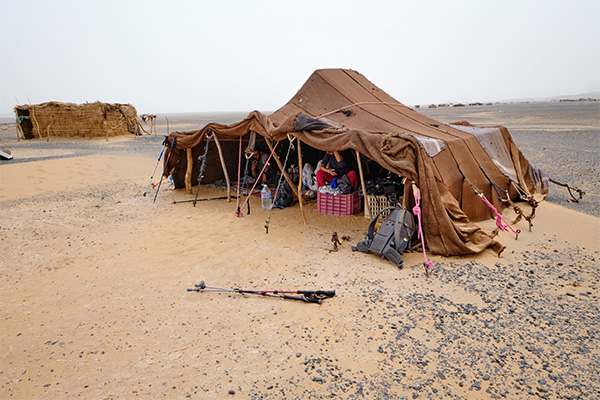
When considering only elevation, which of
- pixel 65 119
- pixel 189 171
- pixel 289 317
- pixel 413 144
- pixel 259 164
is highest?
pixel 65 119

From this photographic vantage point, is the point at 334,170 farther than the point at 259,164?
No

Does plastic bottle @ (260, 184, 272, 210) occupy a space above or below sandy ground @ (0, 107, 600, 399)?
above

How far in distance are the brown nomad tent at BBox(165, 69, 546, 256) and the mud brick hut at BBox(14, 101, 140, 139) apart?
17897mm

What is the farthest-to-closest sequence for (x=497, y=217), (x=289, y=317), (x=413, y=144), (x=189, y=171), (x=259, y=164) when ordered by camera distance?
(x=259, y=164), (x=189, y=171), (x=497, y=217), (x=413, y=144), (x=289, y=317)

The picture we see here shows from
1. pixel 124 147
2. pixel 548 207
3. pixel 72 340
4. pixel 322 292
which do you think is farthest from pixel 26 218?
pixel 124 147

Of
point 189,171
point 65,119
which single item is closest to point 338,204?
point 189,171

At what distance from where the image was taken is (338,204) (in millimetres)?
7023

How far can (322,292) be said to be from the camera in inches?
160

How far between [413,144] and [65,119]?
990 inches

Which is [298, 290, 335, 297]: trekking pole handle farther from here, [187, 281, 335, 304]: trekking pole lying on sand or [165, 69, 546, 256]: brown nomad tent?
[165, 69, 546, 256]: brown nomad tent

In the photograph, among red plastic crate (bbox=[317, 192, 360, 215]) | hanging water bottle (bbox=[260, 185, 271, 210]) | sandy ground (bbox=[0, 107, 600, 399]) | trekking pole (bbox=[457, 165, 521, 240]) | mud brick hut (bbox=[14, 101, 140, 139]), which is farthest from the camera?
mud brick hut (bbox=[14, 101, 140, 139])

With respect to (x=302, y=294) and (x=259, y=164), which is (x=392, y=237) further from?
(x=259, y=164)

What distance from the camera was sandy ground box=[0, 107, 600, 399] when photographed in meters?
2.86

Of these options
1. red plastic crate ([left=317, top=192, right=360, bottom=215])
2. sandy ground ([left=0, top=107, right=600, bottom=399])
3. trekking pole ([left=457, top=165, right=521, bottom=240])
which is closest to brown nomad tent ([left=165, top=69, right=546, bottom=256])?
trekking pole ([left=457, top=165, right=521, bottom=240])
